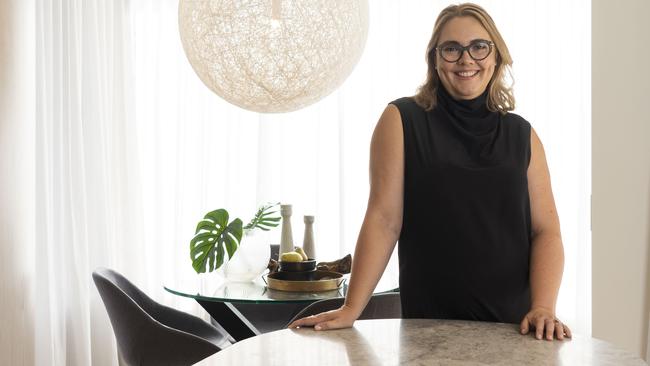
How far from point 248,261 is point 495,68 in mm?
1542

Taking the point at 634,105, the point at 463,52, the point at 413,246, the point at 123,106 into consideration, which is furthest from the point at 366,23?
the point at 123,106

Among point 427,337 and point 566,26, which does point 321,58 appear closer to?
point 427,337

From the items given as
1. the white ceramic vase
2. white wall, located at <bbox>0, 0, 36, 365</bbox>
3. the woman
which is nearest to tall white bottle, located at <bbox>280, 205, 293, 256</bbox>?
the white ceramic vase

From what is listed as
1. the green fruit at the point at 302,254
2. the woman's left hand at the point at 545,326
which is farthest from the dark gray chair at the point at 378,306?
the woman's left hand at the point at 545,326

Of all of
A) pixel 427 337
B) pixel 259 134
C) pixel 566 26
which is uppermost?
pixel 566 26

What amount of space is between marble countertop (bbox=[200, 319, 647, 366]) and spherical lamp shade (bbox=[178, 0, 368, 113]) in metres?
1.46

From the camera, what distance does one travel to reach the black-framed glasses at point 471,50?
2.00 m

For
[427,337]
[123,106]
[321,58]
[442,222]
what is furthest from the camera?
[123,106]

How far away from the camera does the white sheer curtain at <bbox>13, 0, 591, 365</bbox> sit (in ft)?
14.3

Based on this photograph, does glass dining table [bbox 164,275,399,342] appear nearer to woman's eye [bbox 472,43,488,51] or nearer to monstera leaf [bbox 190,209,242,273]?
monstera leaf [bbox 190,209,242,273]

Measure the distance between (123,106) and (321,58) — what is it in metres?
2.04

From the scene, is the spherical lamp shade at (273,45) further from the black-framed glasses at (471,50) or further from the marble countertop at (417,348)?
the marble countertop at (417,348)

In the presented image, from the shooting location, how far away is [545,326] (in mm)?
1655

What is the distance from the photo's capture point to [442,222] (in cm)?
194
